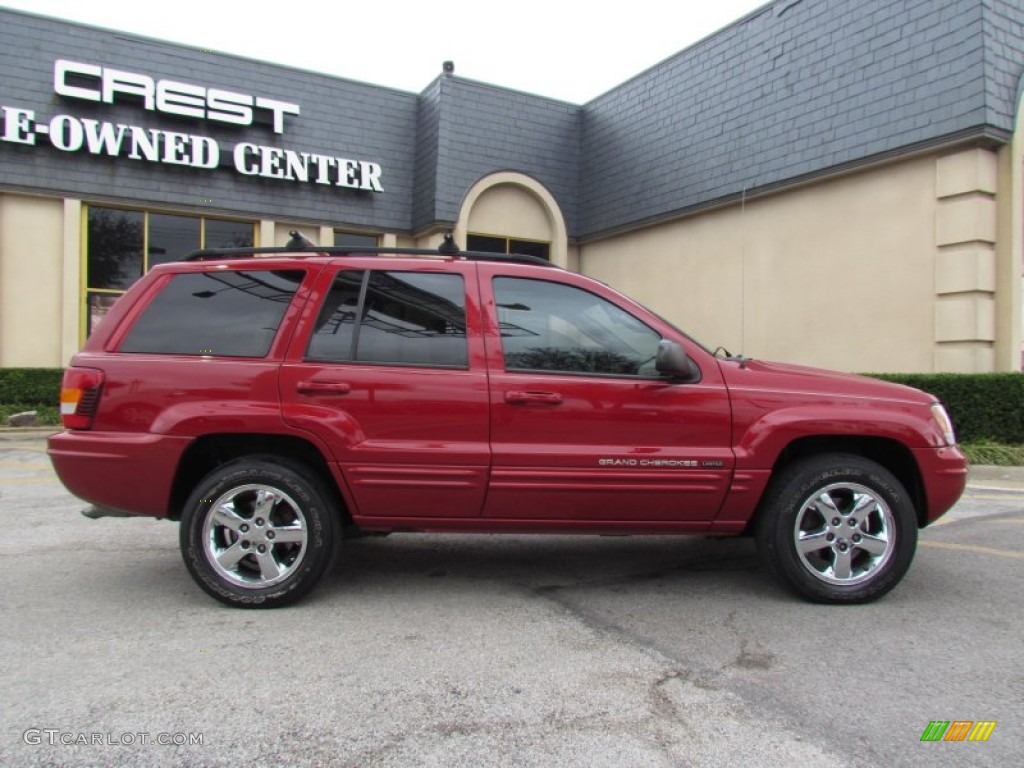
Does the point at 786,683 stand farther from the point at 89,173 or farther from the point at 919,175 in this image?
the point at 89,173

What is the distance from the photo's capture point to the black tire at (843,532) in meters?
3.96

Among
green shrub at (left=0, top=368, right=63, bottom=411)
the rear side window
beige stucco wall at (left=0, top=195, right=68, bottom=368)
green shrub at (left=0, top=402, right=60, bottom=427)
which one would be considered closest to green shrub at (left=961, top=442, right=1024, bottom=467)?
the rear side window

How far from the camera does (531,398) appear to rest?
3906mm

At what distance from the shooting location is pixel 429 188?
14547 mm

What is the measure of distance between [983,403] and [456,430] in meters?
8.09

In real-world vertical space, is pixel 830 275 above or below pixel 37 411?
above

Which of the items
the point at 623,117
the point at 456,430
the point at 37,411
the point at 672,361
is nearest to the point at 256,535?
the point at 456,430

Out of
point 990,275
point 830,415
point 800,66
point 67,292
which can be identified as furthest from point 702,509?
point 67,292

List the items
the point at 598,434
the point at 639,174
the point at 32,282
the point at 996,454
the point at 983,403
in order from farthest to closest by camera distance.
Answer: the point at 639,174 < the point at 32,282 < the point at 983,403 < the point at 996,454 < the point at 598,434

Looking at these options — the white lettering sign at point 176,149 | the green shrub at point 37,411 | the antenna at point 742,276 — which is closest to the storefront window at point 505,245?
the white lettering sign at point 176,149

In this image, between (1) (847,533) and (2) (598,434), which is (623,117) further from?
(1) (847,533)

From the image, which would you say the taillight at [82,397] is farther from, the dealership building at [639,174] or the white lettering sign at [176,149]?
the white lettering sign at [176,149]

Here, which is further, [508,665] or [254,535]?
[254,535]

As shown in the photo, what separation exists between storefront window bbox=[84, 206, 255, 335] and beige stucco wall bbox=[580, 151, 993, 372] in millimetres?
8286
